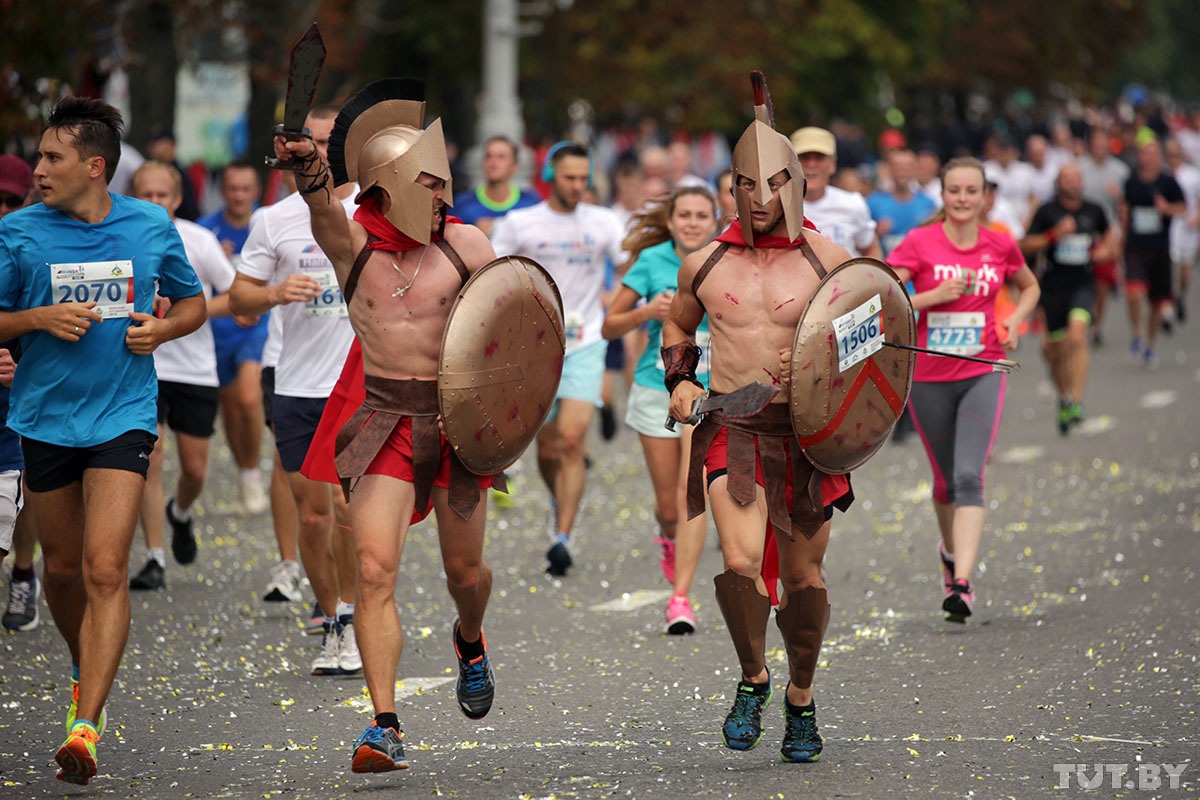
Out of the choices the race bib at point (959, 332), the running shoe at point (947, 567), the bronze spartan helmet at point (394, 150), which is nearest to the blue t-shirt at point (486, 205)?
the race bib at point (959, 332)

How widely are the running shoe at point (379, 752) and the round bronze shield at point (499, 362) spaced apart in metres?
0.92

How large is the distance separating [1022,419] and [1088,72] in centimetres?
3892

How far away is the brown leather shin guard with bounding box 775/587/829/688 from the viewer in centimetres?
645

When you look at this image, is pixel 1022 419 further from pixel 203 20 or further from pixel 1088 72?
→ pixel 1088 72

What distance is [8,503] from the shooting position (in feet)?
22.9

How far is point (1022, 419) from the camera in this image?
16578 mm

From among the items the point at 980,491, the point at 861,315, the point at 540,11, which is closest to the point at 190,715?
the point at 861,315

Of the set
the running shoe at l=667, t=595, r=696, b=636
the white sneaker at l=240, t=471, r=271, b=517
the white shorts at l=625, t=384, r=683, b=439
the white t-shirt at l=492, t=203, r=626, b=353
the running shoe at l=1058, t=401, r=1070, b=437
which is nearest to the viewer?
the running shoe at l=667, t=595, r=696, b=636

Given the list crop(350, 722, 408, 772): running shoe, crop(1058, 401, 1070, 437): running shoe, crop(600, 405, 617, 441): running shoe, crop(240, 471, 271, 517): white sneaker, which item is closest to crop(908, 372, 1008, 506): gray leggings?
crop(350, 722, 408, 772): running shoe

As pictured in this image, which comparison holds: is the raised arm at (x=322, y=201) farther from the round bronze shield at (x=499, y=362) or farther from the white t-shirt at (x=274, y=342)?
the white t-shirt at (x=274, y=342)

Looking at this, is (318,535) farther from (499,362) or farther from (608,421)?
(608,421)

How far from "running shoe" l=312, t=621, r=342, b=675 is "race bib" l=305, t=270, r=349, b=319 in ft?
4.31

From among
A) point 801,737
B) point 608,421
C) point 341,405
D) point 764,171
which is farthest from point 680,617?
point 608,421

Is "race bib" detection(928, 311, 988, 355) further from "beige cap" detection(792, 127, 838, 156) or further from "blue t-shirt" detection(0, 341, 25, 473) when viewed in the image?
"blue t-shirt" detection(0, 341, 25, 473)
